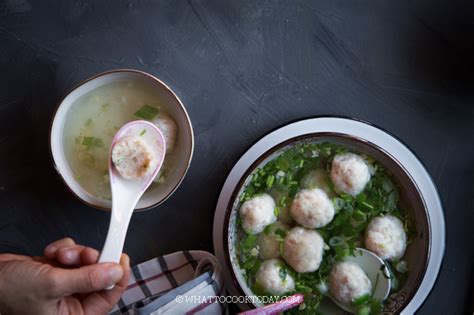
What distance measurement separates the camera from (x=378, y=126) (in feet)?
→ 4.11

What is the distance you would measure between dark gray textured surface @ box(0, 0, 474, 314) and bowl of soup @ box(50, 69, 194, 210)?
0.25 feet

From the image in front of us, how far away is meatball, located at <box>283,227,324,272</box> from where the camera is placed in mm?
1164

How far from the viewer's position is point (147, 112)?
126 centimetres

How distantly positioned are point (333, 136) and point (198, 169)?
373mm

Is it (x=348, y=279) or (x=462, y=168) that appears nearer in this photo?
(x=348, y=279)

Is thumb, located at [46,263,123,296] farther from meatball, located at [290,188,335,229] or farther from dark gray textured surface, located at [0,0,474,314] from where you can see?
meatball, located at [290,188,335,229]

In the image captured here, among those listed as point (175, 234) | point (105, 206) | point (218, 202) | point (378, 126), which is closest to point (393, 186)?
point (378, 126)

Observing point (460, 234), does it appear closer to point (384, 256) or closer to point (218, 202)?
point (384, 256)

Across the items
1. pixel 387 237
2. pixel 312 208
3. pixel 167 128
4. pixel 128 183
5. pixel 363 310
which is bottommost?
pixel 363 310

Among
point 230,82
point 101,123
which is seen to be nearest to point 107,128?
point 101,123

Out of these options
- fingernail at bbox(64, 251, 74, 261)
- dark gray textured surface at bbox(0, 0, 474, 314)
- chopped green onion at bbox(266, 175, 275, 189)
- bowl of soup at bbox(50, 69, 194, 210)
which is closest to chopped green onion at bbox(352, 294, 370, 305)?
dark gray textured surface at bbox(0, 0, 474, 314)

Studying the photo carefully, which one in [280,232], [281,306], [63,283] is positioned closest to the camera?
[63,283]

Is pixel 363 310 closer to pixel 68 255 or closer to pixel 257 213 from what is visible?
pixel 257 213

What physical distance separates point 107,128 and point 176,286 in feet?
1.47
